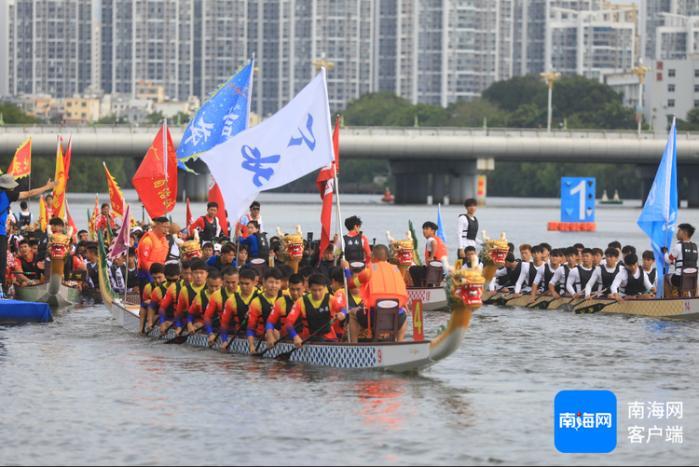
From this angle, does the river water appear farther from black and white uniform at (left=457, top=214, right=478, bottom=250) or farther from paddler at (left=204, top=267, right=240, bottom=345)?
black and white uniform at (left=457, top=214, right=478, bottom=250)

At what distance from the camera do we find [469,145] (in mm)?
107875

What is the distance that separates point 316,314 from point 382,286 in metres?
1.27

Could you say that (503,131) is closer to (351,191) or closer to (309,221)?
(309,221)

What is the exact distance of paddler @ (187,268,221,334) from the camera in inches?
919

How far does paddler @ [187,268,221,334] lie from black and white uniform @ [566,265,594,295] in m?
8.50

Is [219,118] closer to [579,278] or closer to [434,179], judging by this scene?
[579,278]

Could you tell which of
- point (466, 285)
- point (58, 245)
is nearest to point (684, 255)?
point (58, 245)

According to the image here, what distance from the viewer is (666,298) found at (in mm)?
28516

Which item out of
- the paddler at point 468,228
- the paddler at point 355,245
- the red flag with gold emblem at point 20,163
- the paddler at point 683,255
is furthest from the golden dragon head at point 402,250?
the red flag with gold emblem at point 20,163

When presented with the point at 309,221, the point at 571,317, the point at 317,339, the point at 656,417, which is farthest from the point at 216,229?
the point at 309,221

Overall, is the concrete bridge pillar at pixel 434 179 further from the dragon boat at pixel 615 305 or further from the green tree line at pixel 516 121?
the dragon boat at pixel 615 305

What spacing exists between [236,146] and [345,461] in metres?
7.53

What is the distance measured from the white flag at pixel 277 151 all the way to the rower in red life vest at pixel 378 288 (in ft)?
5.49

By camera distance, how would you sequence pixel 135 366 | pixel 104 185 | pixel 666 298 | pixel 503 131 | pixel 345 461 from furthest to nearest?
1. pixel 104 185
2. pixel 503 131
3. pixel 666 298
4. pixel 135 366
5. pixel 345 461
